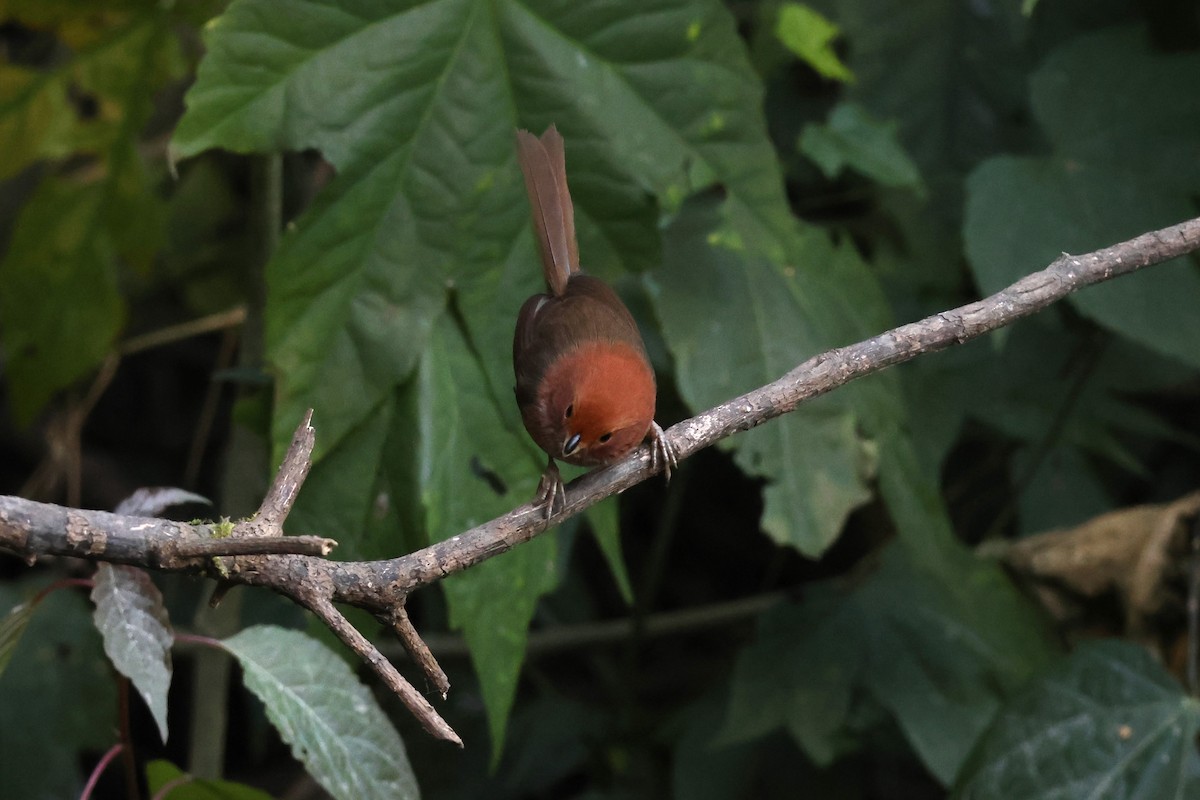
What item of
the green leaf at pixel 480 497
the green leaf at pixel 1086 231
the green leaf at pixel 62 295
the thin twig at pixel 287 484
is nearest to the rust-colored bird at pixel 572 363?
→ the green leaf at pixel 480 497

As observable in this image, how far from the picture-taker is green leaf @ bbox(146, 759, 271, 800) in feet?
5.20

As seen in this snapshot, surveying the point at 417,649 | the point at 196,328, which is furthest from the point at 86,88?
the point at 417,649

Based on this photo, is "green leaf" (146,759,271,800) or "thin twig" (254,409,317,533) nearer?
"thin twig" (254,409,317,533)

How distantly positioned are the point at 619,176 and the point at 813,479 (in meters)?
0.62

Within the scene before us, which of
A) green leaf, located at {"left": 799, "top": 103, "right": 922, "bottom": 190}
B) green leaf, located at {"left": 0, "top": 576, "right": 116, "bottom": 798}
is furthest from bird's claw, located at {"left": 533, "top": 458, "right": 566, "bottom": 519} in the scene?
green leaf, located at {"left": 0, "top": 576, "right": 116, "bottom": 798}

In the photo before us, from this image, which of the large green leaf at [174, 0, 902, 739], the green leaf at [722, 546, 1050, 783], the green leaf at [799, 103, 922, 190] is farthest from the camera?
the green leaf at [722, 546, 1050, 783]

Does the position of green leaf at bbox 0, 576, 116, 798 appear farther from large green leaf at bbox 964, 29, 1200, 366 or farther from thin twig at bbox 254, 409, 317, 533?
large green leaf at bbox 964, 29, 1200, 366

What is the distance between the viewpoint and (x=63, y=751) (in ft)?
7.60

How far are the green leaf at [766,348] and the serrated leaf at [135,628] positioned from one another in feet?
3.14

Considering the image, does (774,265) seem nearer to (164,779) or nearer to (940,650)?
(940,650)

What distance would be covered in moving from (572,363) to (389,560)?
532 millimetres

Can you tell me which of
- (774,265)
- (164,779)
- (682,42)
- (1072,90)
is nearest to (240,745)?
(164,779)

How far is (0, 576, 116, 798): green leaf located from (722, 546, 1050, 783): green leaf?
4.24 feet

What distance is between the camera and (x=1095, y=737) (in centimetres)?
212
